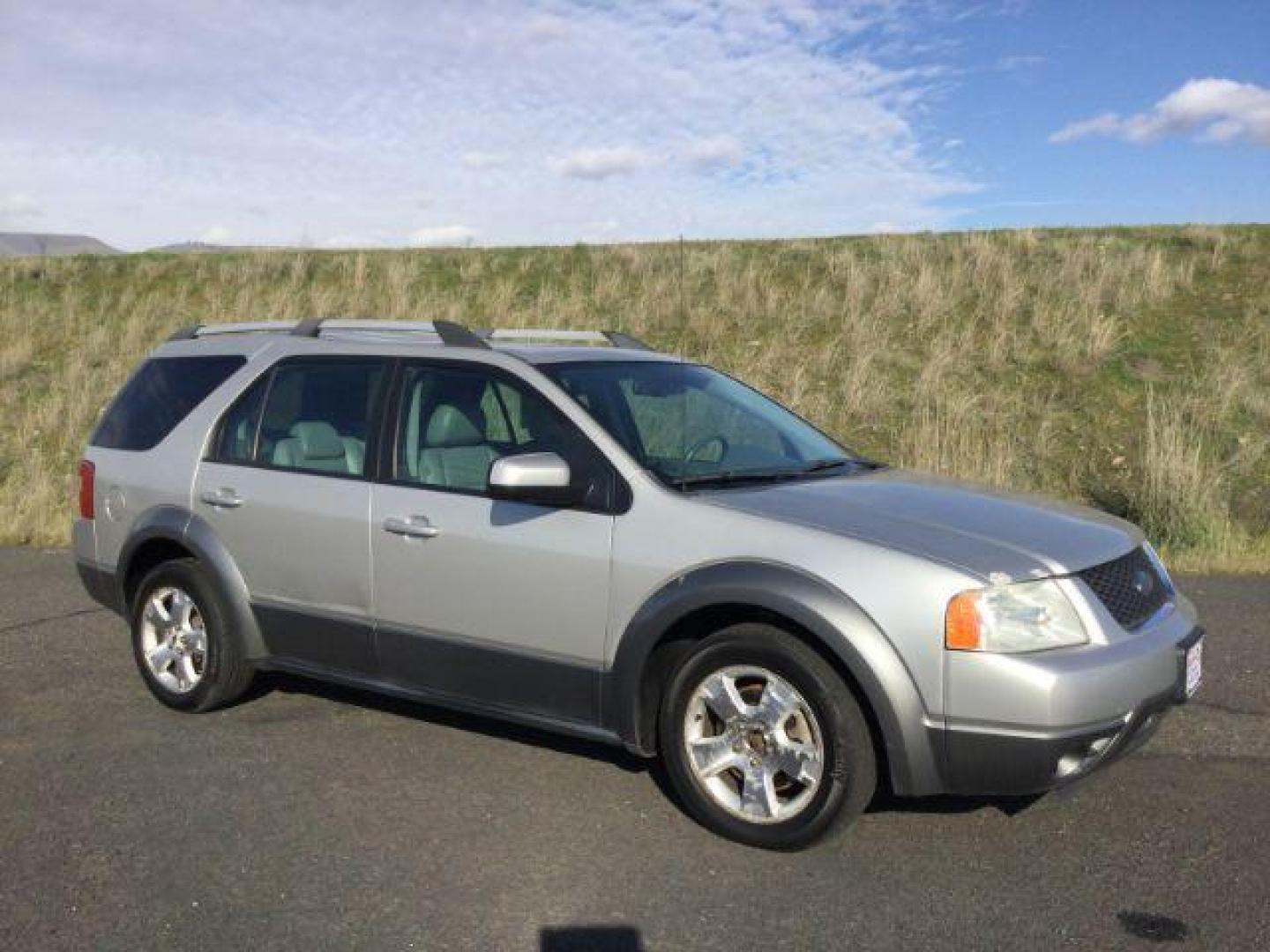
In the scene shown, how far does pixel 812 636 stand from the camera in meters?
4.25

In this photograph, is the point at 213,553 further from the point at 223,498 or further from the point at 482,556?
the point at 482,556

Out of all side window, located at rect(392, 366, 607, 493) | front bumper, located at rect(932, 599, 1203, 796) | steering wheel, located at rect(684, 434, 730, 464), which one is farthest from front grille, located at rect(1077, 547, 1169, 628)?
side window, located at rect(392, 366, 607, 493)

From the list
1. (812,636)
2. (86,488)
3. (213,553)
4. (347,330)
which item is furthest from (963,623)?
(86,488)

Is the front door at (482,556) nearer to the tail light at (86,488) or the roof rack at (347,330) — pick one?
the roof rack at (347,330)

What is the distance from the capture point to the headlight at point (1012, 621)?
3.98 m

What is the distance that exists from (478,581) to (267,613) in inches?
50.1

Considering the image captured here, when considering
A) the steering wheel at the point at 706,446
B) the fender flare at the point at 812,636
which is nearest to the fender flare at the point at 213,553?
the fender flare at the point at 812,636

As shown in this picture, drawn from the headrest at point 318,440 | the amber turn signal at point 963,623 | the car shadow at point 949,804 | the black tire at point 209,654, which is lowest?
the car shadow at point 949,804

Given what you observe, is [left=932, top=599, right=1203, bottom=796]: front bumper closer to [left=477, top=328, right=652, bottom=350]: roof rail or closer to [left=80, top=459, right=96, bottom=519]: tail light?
[left=477, top=328, right=652, bottom=350]: roof rail

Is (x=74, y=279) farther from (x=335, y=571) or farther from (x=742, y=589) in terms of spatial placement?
(x=742, y=589)

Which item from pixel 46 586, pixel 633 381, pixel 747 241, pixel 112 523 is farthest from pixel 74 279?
pixel 633 381

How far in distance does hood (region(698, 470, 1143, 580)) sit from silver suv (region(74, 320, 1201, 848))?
2 centimetres

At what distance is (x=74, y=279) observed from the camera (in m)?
26.0

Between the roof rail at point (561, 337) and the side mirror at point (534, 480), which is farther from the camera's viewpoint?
the roof rail at point (561, 337)
